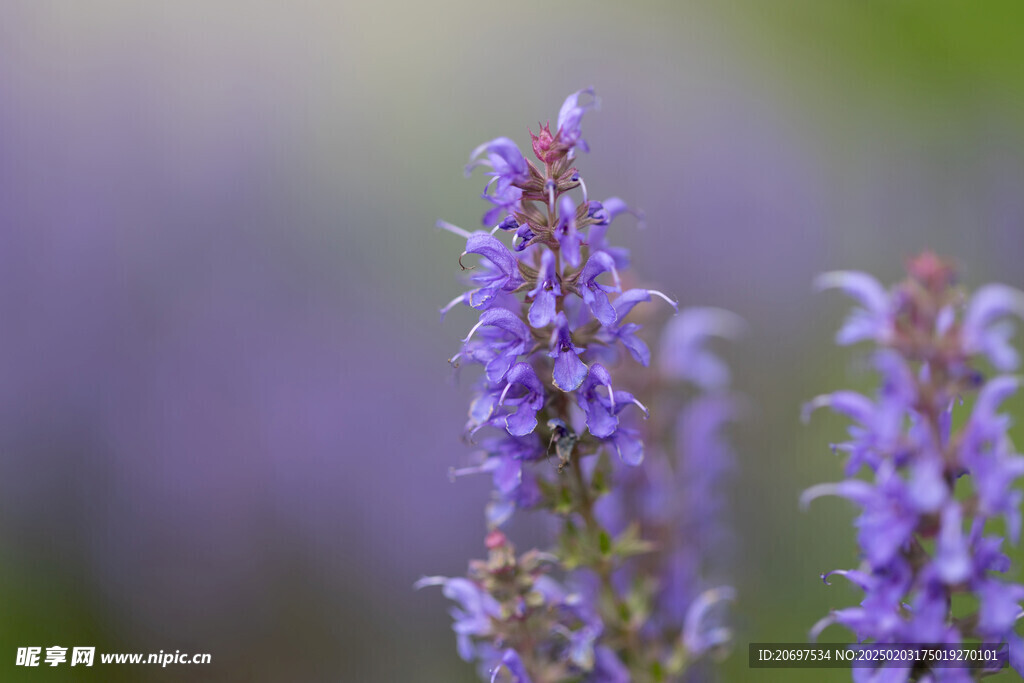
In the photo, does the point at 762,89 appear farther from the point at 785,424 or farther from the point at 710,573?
the point at 710,573

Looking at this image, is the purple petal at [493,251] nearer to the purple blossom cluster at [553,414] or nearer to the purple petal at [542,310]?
the purple blossom cluster at [553,414]

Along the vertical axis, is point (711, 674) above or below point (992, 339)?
below

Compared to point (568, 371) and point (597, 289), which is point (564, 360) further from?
point (597, 289)

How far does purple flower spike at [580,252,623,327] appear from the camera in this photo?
2.69m

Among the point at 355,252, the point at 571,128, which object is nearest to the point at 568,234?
the point at 571,128

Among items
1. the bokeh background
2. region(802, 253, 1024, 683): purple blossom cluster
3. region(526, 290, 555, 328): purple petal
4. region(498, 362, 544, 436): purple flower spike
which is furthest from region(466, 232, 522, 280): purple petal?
the bokeh background

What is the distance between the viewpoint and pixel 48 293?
27.8ft

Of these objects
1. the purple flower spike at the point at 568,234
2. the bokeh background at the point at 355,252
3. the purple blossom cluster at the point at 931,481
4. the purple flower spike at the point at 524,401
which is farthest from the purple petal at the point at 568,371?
the bokeh background at the point at 355,252

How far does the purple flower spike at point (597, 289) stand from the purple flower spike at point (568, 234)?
98mm

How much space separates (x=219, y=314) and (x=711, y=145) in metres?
6.05

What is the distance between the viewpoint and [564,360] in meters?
2.73

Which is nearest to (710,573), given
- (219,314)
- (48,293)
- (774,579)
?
(774,579)

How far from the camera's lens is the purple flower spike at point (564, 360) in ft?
8.80

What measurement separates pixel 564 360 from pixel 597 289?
A: 263mm
